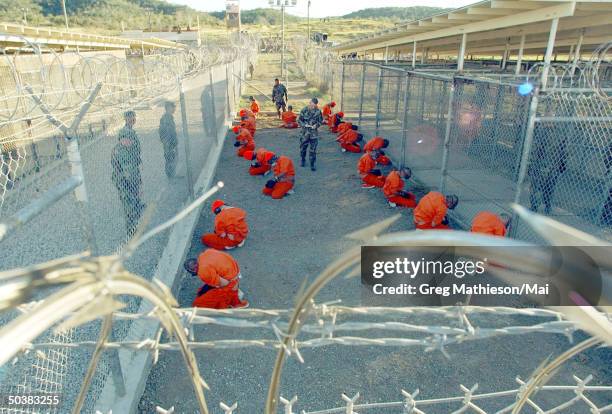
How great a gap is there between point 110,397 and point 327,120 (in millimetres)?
12586

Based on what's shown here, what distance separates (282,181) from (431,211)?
323 centimetres

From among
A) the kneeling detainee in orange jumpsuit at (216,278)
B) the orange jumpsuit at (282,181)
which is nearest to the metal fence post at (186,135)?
the orange jumpsuit at (282,181)

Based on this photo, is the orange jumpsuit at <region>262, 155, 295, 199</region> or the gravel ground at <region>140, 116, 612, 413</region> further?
the orange jumpsuit at <region>262, 155, 295, 199</region>

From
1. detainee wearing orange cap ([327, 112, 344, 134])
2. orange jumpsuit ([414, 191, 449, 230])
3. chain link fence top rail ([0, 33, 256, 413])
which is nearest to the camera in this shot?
chain link fence top rail ([0, 33, 256, 413])

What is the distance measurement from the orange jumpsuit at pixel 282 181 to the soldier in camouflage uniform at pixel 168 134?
1.84 meters

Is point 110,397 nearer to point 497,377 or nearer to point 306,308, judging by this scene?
point 306,308

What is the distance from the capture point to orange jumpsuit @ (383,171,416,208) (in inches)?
293

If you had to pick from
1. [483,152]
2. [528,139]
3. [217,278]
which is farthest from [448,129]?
[217,278]

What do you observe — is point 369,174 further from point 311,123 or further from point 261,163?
point 261,163

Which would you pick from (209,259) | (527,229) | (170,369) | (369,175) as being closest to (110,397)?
(170,369)

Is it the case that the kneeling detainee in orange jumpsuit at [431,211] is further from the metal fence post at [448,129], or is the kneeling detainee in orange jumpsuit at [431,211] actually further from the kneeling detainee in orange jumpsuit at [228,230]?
the kneeling detainee in orange jumpsuit at [228,230]

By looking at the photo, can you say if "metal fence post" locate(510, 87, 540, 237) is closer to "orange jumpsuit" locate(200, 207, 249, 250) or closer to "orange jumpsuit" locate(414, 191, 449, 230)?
"orange jumpsuit" locate(414, 191, 449, 230)

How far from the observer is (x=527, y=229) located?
19.2 feet

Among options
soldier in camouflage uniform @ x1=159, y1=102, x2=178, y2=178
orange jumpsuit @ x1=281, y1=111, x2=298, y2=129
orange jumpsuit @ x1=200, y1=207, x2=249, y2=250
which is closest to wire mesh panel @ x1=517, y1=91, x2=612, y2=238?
orange jumpsuit @ x1=200, y1=207, x2=249, y2=250
